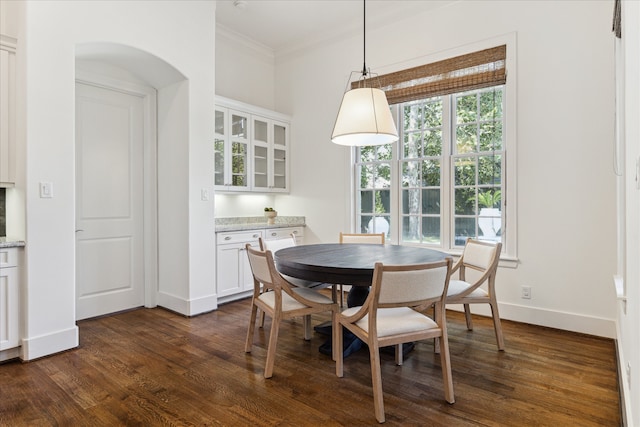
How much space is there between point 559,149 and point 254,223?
3515 mm

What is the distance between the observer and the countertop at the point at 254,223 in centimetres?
420

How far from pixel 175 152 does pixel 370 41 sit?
2612 mm

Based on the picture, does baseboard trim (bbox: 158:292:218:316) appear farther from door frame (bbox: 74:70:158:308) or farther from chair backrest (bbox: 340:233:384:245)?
chair backrest (bbox: 340:233:384:245)

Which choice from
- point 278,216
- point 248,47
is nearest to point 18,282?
point 278,216

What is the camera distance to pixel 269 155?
16.2 feet

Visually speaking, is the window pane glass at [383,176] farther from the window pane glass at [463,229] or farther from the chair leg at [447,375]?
the chair leg at [447,375]

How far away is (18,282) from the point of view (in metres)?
2.64

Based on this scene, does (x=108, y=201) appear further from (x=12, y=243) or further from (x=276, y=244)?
(x=276, y=244)

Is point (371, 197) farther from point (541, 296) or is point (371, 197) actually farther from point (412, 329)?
point (412, 329)

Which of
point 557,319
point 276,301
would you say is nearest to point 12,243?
point 276,301

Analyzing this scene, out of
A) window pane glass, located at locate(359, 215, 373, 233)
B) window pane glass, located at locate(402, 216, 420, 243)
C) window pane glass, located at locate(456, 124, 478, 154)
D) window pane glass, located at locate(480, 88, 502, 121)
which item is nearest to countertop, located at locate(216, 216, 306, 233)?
window pane glass, located at locate(359, 215, 373, 233)

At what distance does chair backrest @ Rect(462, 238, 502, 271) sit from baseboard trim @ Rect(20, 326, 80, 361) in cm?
321

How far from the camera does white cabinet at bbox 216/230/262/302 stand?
158 inches

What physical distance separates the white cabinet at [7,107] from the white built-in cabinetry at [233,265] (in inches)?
72.1
